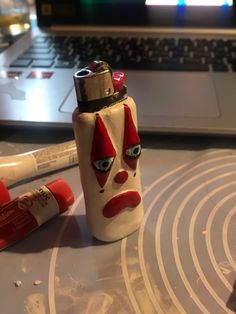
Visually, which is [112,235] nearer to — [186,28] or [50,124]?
[50,124]

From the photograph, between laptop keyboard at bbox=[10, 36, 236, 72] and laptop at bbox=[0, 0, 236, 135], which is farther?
laptop keyboard at bbox=[10, 36, 236, 72]

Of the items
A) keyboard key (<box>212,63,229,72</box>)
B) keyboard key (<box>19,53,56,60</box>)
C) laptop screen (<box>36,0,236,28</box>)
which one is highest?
laptop screen (<box>36,0,236,28</box>)

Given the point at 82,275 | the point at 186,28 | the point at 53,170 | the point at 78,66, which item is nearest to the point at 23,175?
the point at 53,170

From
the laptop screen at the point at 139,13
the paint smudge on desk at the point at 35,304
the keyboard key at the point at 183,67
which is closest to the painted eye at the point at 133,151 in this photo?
the paint smudge on desk at the point at 35,304

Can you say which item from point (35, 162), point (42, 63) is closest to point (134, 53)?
point (42, 63)

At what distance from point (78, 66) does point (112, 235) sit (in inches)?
12.6

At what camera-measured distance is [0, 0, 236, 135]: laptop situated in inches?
18.7

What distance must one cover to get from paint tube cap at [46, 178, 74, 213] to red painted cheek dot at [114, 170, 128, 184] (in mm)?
74

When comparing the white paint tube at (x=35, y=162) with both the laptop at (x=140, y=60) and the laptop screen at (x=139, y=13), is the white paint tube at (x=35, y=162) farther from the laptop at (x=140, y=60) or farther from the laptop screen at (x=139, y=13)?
the laptop screen at (x=139, y=13)

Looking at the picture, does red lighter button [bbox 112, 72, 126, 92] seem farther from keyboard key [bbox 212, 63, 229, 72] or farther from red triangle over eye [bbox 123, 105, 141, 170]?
keyboard key [bbox 212, 63, 229, 72]

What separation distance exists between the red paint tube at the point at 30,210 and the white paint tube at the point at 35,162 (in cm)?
4

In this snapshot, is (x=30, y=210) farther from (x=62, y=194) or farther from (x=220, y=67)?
(x=220, y=67)

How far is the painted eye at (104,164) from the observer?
304 millimetres

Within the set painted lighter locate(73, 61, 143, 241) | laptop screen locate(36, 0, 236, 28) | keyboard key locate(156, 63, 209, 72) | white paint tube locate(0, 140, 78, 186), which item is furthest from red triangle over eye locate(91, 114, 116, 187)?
laptop screen locate(36, 0, 236, 28)
